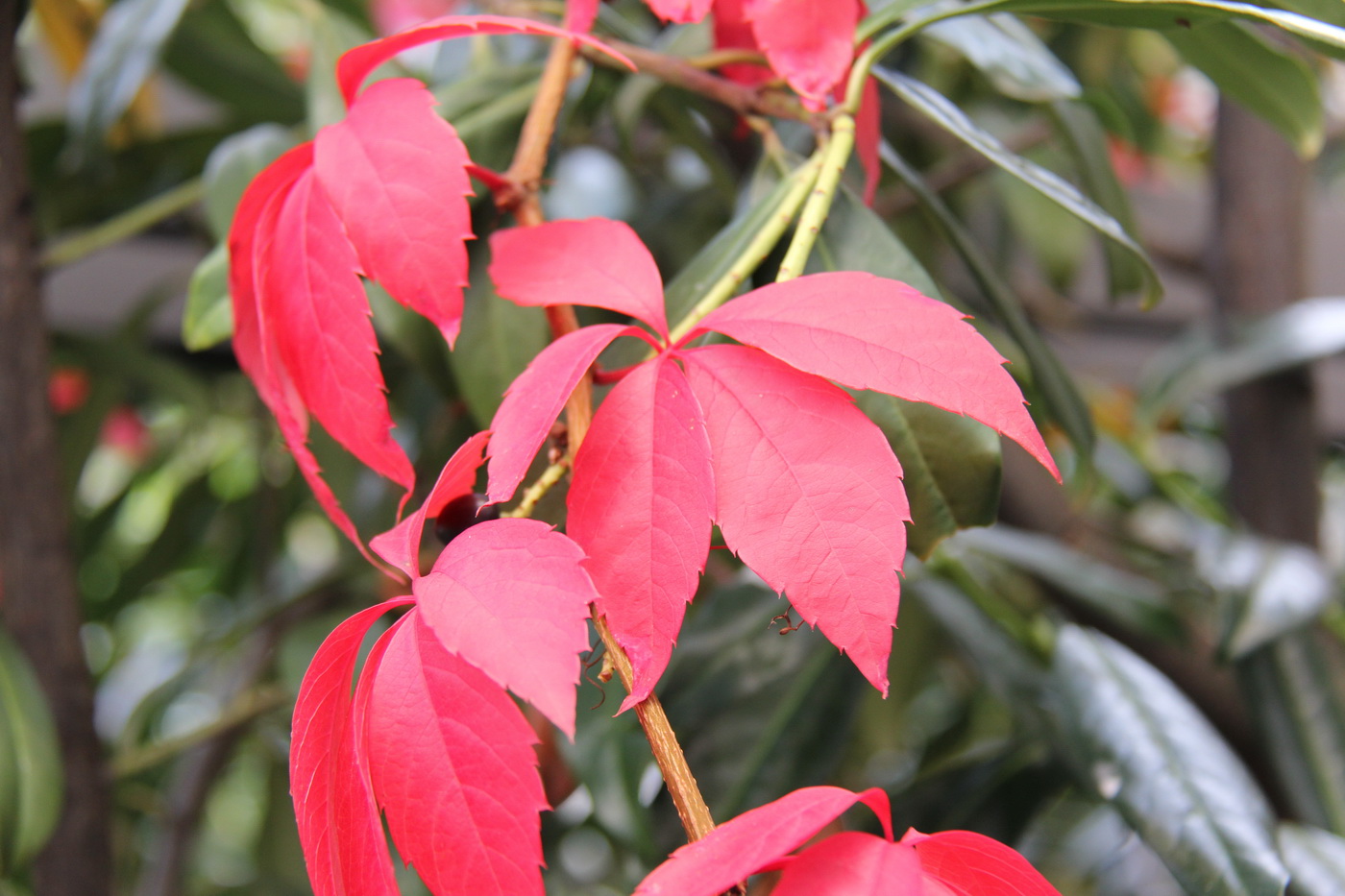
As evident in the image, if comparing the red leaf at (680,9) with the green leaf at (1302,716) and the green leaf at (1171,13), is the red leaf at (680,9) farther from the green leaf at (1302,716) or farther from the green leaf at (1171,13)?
the green leaf at (1302,716)

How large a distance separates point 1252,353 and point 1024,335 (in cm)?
32

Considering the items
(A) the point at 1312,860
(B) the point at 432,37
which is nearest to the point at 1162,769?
(A) the point at 1312,860

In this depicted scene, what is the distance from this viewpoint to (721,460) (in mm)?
155

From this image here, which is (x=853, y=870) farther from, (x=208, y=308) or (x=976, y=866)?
(x=208, y=308)

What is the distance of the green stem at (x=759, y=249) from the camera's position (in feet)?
0.62

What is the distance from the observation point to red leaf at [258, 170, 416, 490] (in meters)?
0.19

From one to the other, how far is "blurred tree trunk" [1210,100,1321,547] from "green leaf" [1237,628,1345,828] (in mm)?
164

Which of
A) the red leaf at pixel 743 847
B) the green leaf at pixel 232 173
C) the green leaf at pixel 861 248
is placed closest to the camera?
the red leaf at pixel 743 847

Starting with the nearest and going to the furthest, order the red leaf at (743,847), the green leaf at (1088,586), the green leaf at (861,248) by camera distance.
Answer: the red leaf at (743,847)
the green leaf at (861,248)
the green leaf at (1088,586)

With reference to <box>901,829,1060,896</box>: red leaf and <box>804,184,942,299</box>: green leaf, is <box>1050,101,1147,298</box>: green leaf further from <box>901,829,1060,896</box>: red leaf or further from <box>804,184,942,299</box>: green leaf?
<box>901,829,1060,896</box>: red leaf

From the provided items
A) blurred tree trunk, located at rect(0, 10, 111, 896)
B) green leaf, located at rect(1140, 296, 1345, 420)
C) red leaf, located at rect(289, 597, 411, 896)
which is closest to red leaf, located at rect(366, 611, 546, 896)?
red leaf, located at rect(289, 597, 411, 896)

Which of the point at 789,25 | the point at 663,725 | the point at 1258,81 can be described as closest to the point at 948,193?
the point at 1258,81

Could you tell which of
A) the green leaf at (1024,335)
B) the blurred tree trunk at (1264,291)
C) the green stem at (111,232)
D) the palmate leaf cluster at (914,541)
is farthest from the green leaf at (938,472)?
the blurred tree trunk at (1264,291)

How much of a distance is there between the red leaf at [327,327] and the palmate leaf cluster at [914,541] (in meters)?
0.04
